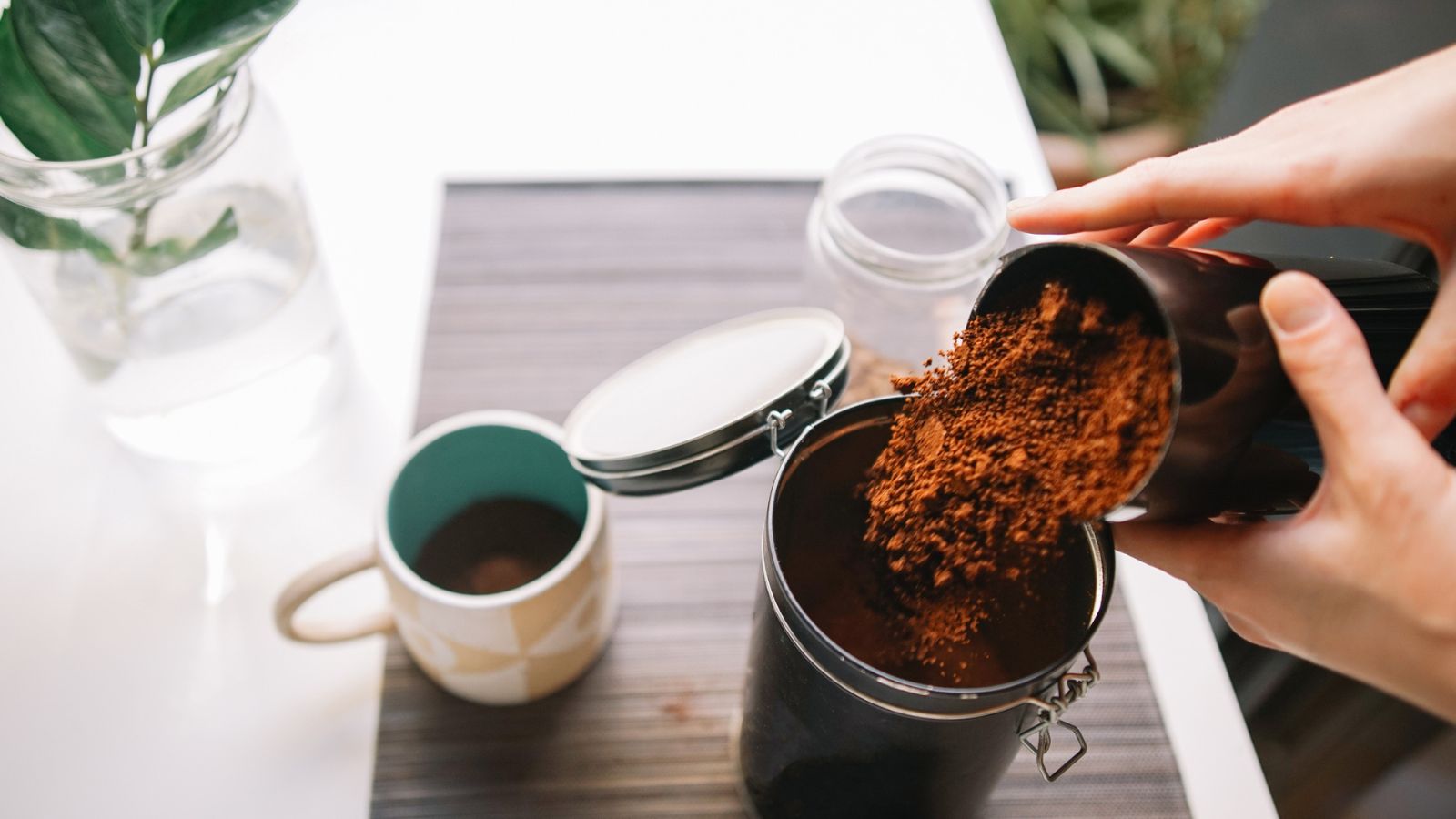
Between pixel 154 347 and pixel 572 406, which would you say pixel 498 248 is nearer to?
pixel 572 406

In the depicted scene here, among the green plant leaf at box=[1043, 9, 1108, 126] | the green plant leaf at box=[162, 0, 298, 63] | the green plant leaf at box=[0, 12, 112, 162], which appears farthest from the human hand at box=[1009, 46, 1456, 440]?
the green plant leaf at box=[1043, 9, 1108, 126]

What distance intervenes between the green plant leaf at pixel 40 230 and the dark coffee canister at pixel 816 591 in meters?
0.34

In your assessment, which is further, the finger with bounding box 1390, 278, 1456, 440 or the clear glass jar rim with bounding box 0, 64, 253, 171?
the clear glass jar rim with bounding box 0, 64, 253, 171

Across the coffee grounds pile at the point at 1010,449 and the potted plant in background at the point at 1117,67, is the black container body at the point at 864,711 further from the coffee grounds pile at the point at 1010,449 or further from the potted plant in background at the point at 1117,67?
the potted plant in background at the point at 1117,67

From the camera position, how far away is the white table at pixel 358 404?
2.21 feet

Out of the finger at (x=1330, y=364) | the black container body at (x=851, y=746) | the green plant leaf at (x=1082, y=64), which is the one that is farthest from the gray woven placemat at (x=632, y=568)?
the green plant leaf at (x=1082, y=64)

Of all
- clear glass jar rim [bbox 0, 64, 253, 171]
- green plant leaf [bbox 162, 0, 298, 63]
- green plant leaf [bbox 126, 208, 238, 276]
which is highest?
green plant leaf [bbox 162, 0, 298, 63]

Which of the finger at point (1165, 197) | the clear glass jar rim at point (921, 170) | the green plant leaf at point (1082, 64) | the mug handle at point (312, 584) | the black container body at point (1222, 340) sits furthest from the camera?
the green plant leaf at point (1082, 64)

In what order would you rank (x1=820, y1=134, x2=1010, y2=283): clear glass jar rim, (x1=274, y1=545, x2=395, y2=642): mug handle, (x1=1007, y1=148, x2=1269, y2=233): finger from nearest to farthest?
(x1=1007, y1=148, x2=1269, y2=233): finger, (x1=274, y1=545, x2=395, y2=642): mug handle, (x1=820, y1=134, x2=1010, y2=283): clear glass jar rim

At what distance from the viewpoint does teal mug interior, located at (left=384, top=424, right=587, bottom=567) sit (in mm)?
650

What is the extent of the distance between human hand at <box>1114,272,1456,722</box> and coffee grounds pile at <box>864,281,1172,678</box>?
6cm

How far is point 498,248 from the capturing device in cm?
91

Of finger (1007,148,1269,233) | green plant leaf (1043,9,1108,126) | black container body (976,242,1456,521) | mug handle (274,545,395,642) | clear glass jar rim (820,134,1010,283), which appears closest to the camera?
black container body (976,242,1456,521)

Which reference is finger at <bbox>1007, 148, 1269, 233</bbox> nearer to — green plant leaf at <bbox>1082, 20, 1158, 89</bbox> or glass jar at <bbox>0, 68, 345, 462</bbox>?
glass jar at <bbox>0, 68, 345, 462</bbox>
